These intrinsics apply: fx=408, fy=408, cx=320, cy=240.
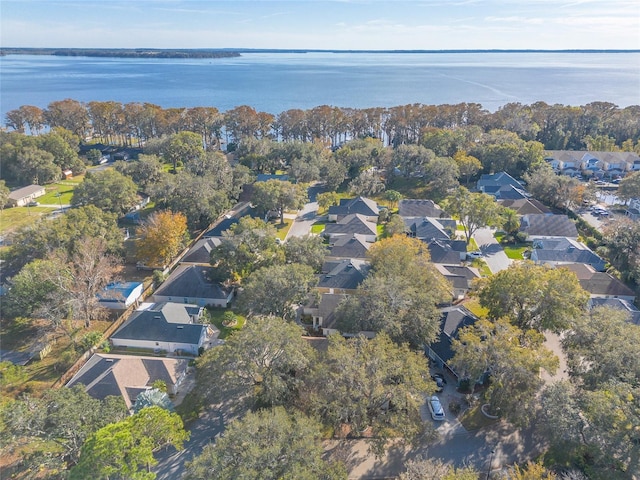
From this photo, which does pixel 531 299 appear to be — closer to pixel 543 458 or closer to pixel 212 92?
pixel 543 458

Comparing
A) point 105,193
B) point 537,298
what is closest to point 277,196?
point 105,193

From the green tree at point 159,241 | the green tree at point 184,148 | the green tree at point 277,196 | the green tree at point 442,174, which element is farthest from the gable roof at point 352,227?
the green tree at point 184,148

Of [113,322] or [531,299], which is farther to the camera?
[113,322]

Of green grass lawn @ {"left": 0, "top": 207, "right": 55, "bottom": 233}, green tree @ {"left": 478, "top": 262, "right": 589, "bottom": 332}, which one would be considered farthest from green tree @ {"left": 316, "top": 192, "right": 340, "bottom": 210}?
green grass lawn @ {"left": 0, "top": 207, "right": 55, "bottom": 233}

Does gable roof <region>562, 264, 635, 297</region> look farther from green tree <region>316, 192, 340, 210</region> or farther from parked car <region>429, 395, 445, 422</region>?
green tree <region>316, 192, 340, 210</region>

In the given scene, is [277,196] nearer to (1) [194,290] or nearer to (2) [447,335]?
(1) [194,290]

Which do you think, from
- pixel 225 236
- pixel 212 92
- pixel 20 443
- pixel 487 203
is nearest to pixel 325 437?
pixel 20 443

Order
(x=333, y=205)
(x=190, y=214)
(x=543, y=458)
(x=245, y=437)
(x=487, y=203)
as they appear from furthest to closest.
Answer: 1. (x=333, y=205)
2. (x=190, y=214)
3. (x=487, y=203)
4. (x=543, y=458)
5. (x=245, y=437)
